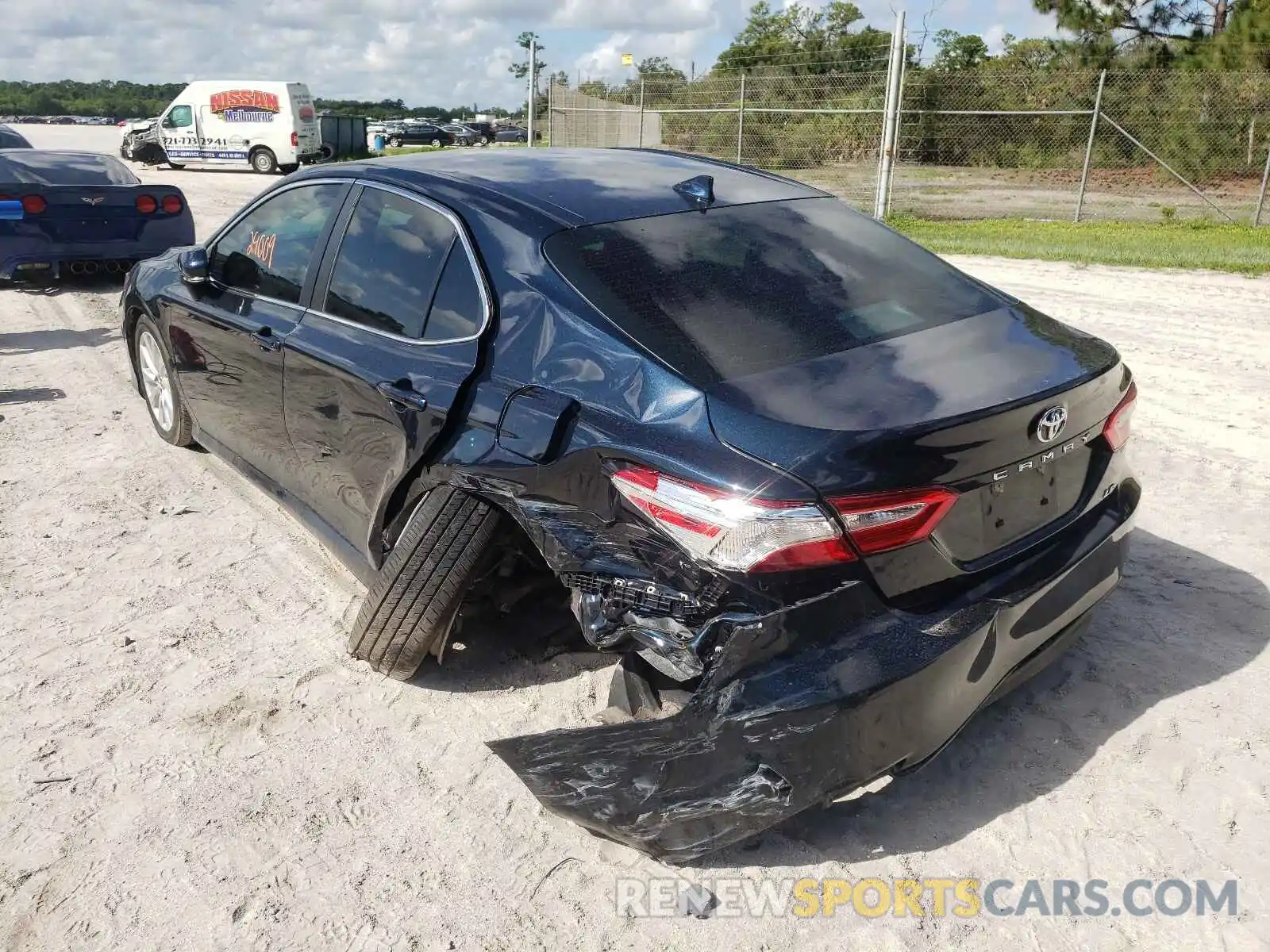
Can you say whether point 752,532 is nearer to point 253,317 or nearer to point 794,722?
point 794,722

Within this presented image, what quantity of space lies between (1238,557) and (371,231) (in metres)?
3.58

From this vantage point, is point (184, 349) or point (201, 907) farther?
point (184, 349)

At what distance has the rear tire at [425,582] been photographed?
3061mm

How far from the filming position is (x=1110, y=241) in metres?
13.4

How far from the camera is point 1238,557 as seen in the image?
4215 millimetres

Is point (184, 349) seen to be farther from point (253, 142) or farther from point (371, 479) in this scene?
point (253, 142)

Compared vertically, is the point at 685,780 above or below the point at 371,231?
below

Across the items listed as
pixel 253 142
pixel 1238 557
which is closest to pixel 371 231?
pixel 1238 557

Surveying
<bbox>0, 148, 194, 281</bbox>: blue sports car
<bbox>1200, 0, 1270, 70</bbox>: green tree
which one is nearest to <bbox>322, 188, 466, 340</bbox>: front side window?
<bbox>0, 148, 194, 281</bbox>: blue sports car

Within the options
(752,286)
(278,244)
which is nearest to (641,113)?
(278,244)

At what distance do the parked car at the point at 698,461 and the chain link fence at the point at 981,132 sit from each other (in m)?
15.8

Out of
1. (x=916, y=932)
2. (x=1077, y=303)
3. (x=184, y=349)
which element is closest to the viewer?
(x=916, y=932)

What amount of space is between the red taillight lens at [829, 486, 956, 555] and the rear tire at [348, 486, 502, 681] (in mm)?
1098

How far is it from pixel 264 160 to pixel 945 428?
29.2 meters
